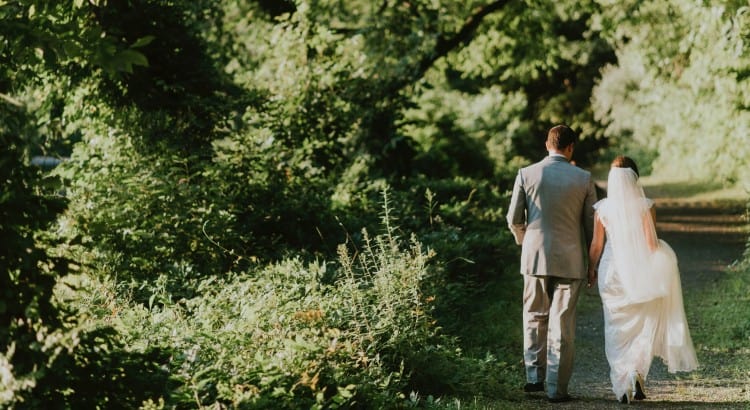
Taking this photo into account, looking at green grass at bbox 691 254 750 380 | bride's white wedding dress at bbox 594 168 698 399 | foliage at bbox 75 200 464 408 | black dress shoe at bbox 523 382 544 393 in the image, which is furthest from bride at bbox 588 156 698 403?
foliage at bbox 75 200 464 408

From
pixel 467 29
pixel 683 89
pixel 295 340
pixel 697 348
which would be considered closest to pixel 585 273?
pixel 295 340

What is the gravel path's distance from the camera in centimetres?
720

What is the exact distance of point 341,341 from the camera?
6.36 meters

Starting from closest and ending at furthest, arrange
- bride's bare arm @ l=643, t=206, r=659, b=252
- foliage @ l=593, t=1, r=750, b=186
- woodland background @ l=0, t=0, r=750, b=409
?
woodland background @ l=0, t=0, r=750, b=409 < bride's bare arm @ l=643, t=206, r=659, b=252 < foliage @ l=593, t=1, r=750, b=186

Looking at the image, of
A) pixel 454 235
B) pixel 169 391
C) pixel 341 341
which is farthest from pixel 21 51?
pixel 454 235

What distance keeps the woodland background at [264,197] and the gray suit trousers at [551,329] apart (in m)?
0.27

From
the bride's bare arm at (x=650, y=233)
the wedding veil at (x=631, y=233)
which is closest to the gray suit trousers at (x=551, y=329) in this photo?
the wedding veil at (x=631, y=233)

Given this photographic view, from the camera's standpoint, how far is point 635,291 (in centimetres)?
723

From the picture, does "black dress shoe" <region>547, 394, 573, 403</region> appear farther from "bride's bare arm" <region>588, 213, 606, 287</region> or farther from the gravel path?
"bride's bare arm" <region>588, 213, 606, 287</region>

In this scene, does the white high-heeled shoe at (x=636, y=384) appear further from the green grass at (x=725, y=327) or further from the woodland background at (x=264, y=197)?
the green grass at (x=725, y=327)

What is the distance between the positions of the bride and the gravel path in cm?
29

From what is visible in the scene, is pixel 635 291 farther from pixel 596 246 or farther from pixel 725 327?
pixel 725 327

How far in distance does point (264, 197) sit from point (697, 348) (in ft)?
15.9

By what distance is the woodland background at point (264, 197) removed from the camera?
486 cm
